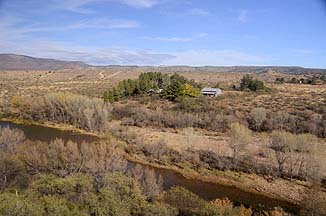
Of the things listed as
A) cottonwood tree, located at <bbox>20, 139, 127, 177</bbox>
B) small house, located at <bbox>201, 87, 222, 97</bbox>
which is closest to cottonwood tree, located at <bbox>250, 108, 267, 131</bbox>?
small house, located at <bbox>201, 87, 222, 97</bbox>

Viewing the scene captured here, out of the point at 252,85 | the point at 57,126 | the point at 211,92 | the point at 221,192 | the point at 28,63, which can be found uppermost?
the point at 28,63

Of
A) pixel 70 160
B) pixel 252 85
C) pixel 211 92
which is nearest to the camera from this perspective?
pixel 70 160

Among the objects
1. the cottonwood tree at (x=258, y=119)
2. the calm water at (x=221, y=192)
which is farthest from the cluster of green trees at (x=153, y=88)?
the calm water at (x=221, y=192)

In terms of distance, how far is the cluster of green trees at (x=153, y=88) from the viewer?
32938 mm

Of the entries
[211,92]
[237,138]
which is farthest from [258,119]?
[211,92]

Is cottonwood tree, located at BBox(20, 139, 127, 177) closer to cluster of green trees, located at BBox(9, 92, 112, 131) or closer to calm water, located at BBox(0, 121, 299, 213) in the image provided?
calm water, located at BBox(0, 121, 299, 213)

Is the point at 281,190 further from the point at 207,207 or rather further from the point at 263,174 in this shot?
the point at 207,207

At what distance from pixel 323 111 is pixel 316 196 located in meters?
16.6

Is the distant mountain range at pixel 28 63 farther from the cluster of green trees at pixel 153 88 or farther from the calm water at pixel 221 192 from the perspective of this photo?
the calm water at pixel 221 192

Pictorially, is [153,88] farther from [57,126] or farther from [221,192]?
[221,192]

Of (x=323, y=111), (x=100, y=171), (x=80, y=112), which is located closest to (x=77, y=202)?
(x=100, y=171)

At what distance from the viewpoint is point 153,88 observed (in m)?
36.5

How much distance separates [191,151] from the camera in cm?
1997

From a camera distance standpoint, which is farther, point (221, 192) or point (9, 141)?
point (9, 141)
